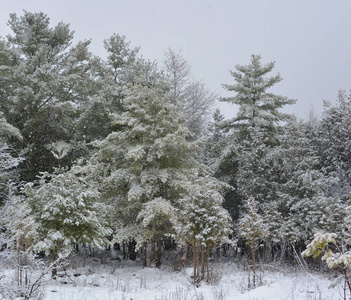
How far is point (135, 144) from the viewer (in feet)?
49.8

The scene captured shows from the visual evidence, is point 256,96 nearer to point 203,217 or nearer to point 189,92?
point 189,92

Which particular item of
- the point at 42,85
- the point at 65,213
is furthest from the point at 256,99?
the point at 65,213

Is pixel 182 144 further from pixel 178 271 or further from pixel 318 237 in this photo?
pixel 318 237

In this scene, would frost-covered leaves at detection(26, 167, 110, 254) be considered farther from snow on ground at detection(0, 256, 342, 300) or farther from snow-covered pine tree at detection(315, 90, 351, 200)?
snow-covered pine tree at detection(315, 90, 351, 200)

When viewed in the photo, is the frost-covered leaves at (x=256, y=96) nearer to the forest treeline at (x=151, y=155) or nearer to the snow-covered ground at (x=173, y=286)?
the forest treeline at (x=151, y=155)

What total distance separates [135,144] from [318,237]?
11604 millimetres

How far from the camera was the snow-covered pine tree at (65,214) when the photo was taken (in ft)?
33.5

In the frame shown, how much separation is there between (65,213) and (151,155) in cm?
505

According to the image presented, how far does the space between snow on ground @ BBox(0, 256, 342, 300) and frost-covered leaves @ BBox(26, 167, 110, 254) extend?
1254mm

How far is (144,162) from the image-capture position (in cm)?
1489

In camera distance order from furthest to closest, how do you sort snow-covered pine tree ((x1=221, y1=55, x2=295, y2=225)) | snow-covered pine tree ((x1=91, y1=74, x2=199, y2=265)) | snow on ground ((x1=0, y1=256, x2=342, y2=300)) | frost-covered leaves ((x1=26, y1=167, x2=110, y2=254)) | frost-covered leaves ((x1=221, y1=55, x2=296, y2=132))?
1. frost-covered leaves ((x1=221, y1=55, x2=296, y2=132))
2. snow-covered pine tree ((x1=221, y1=55, x2=295, y2=225))
3. snow-covered pine tree ((x1=91, y1=74, x2=199, y2=265))
4. frost-covered leaves ((x1=26, y1=167, x2=110, y2=254))
5. snow on ground ((x1=0, y1=256, x2=342, y2=300))

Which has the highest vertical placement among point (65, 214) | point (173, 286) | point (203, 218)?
point (65, 214)

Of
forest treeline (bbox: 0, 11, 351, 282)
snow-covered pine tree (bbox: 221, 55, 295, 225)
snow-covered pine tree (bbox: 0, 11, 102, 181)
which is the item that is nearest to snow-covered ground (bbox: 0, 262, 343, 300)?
forest treeline (bbox: 0, 11, 351, 282)

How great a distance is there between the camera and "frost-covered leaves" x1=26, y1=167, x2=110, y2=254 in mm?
10211
